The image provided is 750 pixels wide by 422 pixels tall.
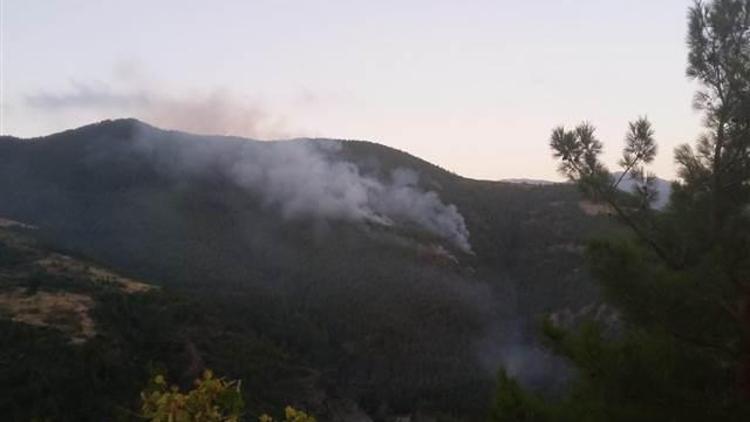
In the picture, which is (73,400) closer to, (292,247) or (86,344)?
(86,344)

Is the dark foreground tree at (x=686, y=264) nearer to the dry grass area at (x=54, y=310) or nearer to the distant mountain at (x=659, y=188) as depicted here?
the distant mountain at (x=659, y=188)

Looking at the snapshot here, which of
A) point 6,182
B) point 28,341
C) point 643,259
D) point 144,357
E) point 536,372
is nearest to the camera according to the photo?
point 643,259

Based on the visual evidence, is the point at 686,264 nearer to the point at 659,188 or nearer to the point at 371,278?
the point at 659,188

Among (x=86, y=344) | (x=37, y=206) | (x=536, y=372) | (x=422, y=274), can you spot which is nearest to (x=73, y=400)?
(x=86, y=344)

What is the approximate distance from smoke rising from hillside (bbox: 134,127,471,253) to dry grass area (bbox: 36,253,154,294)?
1737 inches

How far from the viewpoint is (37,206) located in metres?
120

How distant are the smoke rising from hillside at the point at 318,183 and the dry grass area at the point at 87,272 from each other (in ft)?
145

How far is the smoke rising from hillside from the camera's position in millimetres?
118375

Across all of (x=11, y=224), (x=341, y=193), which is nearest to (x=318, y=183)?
(x=341, y=193)

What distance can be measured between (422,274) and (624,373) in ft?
312

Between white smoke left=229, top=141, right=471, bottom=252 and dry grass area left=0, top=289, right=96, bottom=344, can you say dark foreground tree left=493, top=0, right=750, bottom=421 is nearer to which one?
dry grass area left=0, top=289, right=96, bottom=344

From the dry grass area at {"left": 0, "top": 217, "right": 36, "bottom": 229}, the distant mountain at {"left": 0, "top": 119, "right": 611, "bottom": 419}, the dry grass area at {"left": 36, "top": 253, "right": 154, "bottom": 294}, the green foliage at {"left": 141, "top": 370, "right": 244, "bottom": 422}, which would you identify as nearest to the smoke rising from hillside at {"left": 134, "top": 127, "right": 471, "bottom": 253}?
the distant mountain at {"left": 0, "top": 119, "right": 611, "bottom": 419}

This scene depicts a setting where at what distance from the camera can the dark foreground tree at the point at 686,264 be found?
37.3 feet

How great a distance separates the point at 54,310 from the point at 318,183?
69.3 metres
